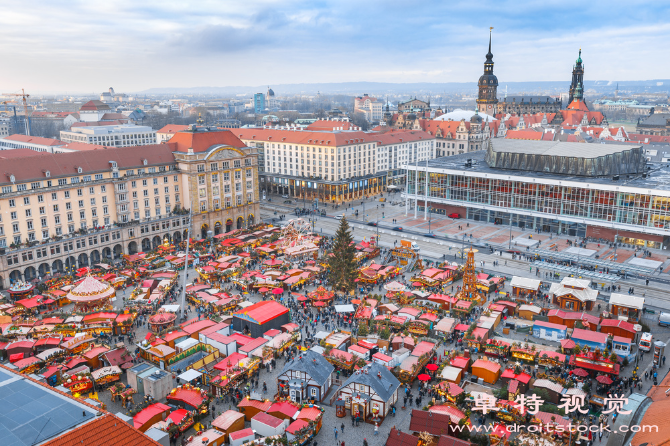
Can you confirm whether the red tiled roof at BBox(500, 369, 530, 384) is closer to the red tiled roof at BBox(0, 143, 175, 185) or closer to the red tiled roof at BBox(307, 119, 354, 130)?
the red tiled roof at BBox(0, 143, 175, 185)

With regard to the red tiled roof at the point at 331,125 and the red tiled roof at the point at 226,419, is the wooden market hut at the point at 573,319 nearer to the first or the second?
the red tiled roof at the point at 226,419

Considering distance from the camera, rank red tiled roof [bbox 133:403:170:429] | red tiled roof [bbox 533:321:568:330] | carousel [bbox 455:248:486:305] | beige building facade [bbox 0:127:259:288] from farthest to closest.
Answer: beige building facade [bbox 0:127:259:288] → carousel [bbox 455:248:486:305] → red tiled roof [bbox 533:321:568:330] → red tiled roof [bbox 133:403:170:429]

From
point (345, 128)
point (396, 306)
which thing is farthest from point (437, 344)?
point (345, 128)

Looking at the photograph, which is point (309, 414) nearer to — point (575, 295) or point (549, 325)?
point (549, 325)

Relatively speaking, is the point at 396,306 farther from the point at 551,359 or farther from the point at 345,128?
the point at 345,128

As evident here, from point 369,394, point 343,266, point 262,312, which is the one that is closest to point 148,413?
point 369,394

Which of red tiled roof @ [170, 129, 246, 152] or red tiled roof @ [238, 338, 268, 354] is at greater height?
red tiled roof @ [170, 129, 246, 152]

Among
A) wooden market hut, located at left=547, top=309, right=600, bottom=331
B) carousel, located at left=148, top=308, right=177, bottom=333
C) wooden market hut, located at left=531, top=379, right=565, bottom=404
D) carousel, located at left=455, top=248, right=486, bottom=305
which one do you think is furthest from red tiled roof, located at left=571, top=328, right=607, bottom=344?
carousel, located at left=148, top=308, right=177, bottom=333
